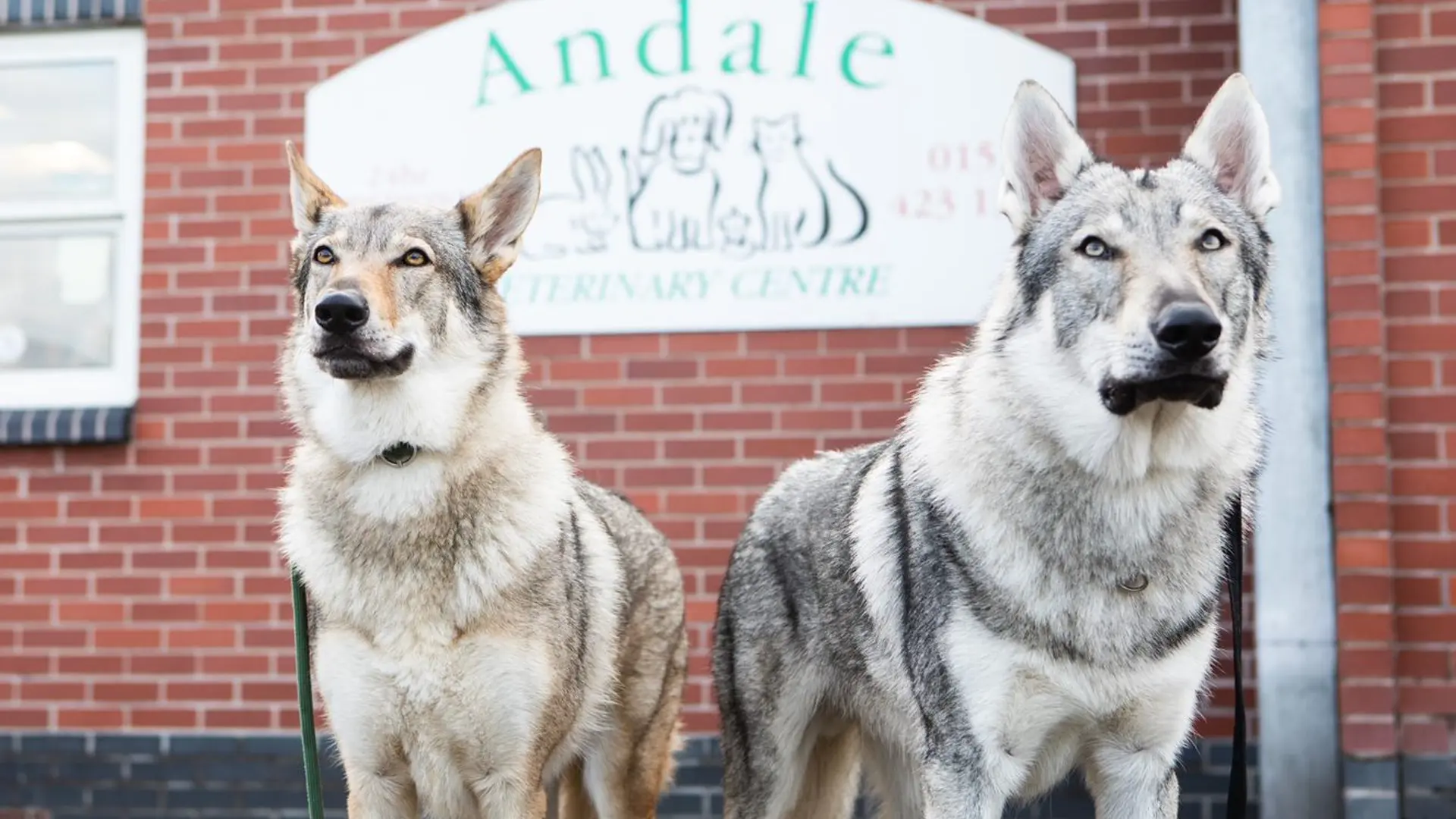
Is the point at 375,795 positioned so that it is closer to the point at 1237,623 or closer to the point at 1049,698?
the point at 1049,698

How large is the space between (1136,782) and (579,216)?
361 centimetres

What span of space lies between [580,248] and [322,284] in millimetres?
2385

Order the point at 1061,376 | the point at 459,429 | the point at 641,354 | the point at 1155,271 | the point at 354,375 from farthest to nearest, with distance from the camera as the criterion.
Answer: the point at 641,354
the point at 459,429
the point at 354,375
the point at 1061,376
the point at 1155,271

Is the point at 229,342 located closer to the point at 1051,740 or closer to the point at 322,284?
the point at 322,284

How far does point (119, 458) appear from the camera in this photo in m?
6.09

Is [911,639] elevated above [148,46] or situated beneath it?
situated beneath

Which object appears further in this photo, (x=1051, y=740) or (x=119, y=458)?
(x=119, y=458)

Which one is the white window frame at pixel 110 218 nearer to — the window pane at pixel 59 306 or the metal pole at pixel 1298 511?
the window pane at pixel 59 306

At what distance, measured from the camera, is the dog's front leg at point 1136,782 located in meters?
3.23

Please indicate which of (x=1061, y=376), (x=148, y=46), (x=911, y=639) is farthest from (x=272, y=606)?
(x=1061, y=376)

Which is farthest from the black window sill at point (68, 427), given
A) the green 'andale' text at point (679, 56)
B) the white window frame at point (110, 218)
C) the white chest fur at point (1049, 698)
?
the white chest fur at point (1049, 698)

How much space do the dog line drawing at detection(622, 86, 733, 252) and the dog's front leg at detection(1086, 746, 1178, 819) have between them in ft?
10.5

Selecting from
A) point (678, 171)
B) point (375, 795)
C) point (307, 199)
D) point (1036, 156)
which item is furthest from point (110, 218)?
point (1036, 156)

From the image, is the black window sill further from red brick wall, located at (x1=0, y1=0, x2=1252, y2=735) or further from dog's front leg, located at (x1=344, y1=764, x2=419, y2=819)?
dog's front leg, located at (x1=344, y1=764, x2=419, y2=819)
